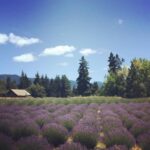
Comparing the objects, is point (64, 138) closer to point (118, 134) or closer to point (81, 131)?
point (81, 131)

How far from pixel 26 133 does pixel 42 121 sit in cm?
286

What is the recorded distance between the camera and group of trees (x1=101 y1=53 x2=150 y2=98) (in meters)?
55.1

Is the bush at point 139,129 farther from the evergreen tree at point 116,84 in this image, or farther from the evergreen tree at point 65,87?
the evergreen tree at point 65,87

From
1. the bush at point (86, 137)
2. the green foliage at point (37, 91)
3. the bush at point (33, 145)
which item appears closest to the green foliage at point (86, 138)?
the bush at point (86, 137)

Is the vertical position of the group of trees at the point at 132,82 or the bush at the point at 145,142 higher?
the group of trees at the point at 132,82

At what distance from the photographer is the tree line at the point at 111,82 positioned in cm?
5640

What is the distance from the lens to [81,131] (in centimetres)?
925

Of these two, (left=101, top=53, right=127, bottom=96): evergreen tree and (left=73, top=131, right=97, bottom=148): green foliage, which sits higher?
(left=101, top=53, right=127, bottom=96): evergreen tree

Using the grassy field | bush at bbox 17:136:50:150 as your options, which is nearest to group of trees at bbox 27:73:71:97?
the grassy field

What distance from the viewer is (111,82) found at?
66.2 m

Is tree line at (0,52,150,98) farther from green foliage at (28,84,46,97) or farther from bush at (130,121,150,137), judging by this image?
bush at (130,121,150,137)

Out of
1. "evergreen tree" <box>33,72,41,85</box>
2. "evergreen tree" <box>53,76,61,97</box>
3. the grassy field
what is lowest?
the grassy field

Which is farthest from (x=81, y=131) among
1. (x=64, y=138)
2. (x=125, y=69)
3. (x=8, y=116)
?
(x=125, y=69)

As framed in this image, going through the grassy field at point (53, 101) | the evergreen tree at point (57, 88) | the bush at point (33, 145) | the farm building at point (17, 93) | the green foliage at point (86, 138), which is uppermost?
the evergreen tree at point (57, 88)
